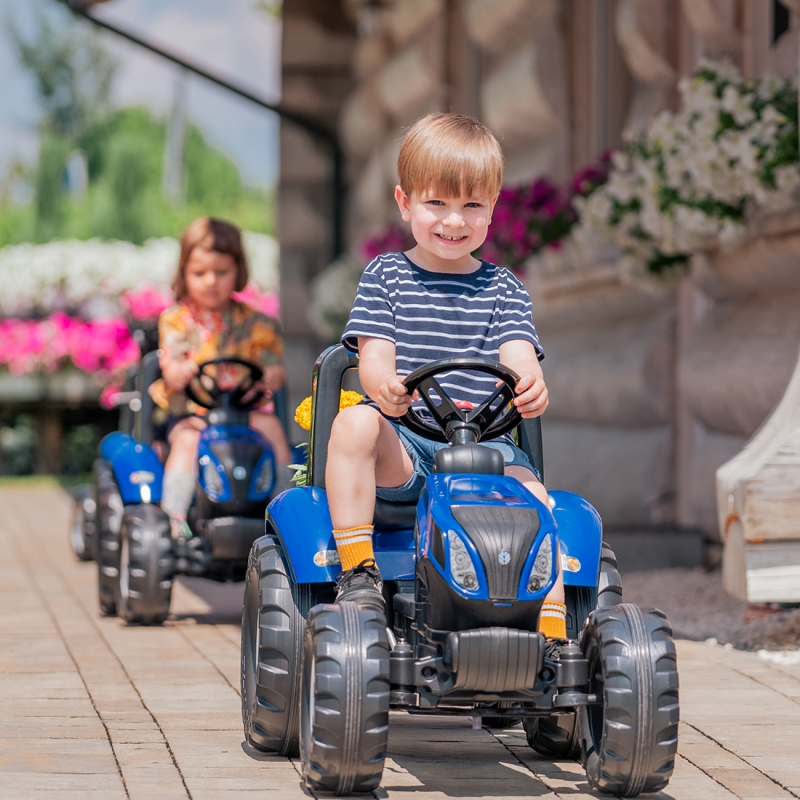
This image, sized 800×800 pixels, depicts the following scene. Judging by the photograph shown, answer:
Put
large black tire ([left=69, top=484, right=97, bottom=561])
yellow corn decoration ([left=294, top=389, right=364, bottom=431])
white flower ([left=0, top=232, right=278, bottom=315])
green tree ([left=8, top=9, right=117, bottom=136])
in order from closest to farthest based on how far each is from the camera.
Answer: yellow corn decoration ([left=294, top=389, right=364, bottom=431])
large black tire ([left=69, top=484, right=97, bottom=561])
white flower ([left=0, top=232, right=278, bottom=315])
green tree ([left=8, top=9, right=117, bottom=136])

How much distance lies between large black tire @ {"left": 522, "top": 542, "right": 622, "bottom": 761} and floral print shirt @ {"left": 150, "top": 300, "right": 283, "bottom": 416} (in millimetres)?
2779

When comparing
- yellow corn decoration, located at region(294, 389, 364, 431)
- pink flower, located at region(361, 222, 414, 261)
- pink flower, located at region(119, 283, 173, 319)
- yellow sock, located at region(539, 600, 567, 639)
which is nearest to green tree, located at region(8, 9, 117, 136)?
pink flower, located at region(119, 283, 173, 319)

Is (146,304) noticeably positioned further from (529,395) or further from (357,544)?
(529,395)

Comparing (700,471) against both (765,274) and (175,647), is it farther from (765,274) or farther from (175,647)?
(175,647)

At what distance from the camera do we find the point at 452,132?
3.34m

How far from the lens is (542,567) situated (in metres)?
3.00

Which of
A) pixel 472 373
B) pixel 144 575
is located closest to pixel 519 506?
pixel 472 373

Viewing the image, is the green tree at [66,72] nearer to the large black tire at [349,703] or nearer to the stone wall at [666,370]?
the stone wall at [666,370]

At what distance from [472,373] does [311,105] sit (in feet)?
32.7

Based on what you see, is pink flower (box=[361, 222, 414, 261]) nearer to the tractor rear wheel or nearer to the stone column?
the stone column

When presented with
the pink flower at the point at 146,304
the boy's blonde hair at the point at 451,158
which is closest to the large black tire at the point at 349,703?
the boy's blonde hair at the point at 451,158

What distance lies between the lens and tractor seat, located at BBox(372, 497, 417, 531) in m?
3.42

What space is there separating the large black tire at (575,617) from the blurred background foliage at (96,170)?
3010cm

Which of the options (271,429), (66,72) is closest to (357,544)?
(271,429)
